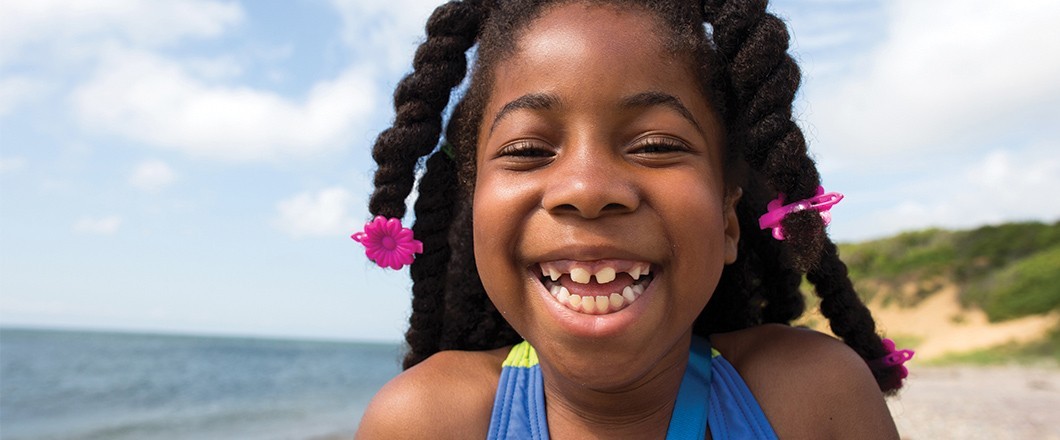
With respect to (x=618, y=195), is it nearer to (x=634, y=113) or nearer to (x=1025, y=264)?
(x=634, y=113)

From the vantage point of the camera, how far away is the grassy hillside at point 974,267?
66.8 feet

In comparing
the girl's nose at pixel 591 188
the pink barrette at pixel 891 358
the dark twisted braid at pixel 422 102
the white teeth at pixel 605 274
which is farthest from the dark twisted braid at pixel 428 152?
the pink barrette at pixel 891 358

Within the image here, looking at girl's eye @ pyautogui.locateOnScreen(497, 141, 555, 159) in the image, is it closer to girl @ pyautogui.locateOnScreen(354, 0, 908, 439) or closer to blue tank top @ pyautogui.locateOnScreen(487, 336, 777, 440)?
girl @ pyautogui.locateOnScreen(354, 0, 908, 439)

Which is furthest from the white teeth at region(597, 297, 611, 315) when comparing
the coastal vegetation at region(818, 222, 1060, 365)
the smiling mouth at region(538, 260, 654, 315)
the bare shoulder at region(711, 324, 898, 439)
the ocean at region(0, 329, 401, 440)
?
the coastal vegetation at region(818, 222, 1060, 365)

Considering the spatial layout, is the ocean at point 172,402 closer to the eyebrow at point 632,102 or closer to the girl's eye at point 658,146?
the eyebrow at point 632,102

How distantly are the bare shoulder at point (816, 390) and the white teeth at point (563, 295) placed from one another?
26.9 inches

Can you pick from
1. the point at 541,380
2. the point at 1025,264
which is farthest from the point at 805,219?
the point at 1025,264

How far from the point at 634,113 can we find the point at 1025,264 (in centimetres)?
2338

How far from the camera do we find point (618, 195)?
70.8 inches

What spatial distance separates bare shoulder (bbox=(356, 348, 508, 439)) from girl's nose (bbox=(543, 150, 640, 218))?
0.62 meters

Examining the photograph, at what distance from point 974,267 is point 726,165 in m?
24.2

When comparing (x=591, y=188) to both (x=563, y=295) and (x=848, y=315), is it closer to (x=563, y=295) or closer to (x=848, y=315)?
(x=563, y=295)

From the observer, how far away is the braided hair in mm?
2104

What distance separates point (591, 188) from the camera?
1788 millimetres
